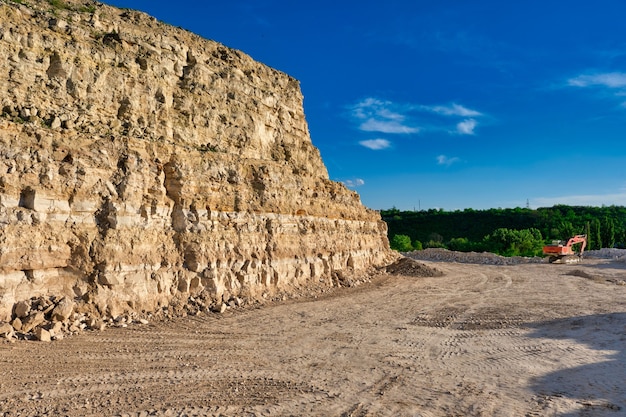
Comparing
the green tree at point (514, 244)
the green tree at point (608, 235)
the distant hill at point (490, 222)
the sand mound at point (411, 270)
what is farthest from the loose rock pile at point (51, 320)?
the green tree at point (608, 235)

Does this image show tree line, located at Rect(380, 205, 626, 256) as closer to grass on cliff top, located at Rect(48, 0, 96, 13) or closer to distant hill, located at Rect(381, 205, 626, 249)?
distant hill, located at Rect(381, 205, 626, 249)

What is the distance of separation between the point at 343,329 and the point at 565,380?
546 cm

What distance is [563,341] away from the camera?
10289mm

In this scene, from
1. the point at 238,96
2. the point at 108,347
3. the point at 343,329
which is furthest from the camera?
the point at 238,96

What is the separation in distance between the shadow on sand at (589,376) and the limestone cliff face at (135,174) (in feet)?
31.5

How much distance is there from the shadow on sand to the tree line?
4254cm

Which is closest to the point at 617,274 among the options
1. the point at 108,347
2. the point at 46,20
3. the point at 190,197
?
the point at 190,197

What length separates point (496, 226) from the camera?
79.6m

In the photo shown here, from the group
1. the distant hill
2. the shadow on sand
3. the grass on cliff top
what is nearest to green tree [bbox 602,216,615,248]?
the distant hill

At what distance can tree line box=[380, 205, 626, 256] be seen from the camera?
58516 mm

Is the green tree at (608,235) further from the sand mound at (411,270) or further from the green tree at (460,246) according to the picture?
the sand mound at (411,270)

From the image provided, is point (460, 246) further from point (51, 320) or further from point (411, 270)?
point (51, 320)

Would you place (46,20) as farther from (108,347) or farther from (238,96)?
(108,347)

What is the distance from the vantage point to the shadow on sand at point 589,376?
6.46m
